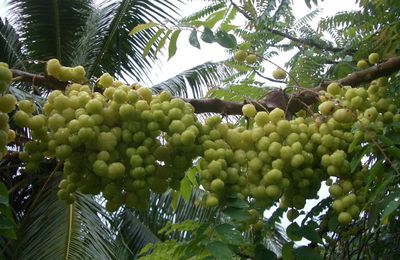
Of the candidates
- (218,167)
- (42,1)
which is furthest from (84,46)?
(218,167)

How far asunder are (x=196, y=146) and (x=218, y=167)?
92 millimetres

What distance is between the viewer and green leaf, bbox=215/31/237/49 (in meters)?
1.58

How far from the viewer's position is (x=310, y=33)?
407 cm

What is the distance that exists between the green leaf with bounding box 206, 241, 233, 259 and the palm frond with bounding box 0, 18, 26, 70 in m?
6.42

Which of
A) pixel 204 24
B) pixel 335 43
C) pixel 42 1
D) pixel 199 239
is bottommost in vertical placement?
pixel 199 239

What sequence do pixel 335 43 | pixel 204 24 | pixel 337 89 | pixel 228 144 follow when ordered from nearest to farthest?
pixel 228 144 → pixel 337 89 → pixel 204 24 → pixel 335 43

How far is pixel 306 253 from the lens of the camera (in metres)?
1.42

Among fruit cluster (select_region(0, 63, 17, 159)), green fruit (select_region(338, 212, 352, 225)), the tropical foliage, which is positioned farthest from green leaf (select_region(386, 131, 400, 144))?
fruit cluster (select_region(0, 63, 17, 159))

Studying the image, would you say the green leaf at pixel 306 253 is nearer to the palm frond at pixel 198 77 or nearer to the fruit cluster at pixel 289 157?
the fruit cluster at pixel 289 157

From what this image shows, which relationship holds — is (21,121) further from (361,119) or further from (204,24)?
(361,119)

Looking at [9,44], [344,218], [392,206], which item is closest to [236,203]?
[344,218]

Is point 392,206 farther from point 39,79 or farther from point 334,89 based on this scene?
point 39,79

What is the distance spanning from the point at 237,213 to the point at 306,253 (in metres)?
0.28

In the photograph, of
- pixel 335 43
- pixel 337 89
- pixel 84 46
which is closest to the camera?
pixel 337 89
